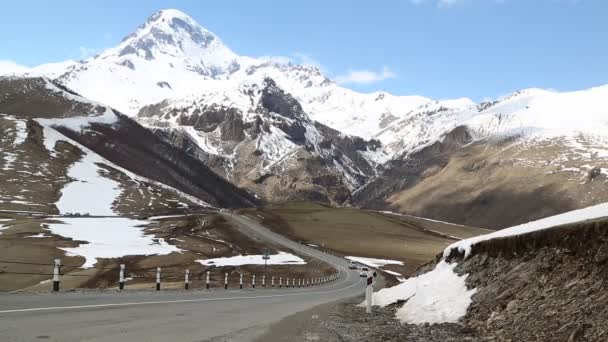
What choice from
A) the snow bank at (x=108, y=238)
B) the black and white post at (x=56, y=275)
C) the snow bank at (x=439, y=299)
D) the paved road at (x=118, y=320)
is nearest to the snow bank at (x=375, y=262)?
the snow bank at (x=108, y=238)

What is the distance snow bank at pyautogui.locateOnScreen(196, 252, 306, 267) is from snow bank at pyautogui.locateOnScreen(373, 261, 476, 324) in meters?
96.8

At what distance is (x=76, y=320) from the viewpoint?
46.6 feet

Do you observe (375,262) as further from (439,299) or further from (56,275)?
(439,299)

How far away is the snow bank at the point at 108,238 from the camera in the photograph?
129375 millimetres

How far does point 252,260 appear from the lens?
125062 millimetres

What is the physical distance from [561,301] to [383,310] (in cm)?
1235

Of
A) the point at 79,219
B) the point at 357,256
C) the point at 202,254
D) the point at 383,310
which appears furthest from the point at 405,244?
the point at 383,310

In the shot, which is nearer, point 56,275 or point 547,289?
point 547,289

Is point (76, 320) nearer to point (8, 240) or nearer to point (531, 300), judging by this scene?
point (531, 300)

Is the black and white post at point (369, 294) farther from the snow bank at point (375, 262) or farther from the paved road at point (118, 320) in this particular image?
the snow bank at point (375, 262)

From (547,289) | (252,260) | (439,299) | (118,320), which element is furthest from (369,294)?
(252,260)

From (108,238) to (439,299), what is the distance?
471ft

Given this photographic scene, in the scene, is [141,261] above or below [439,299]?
below

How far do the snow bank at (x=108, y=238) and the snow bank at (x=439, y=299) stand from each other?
9957 centimetres
